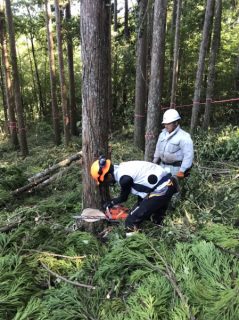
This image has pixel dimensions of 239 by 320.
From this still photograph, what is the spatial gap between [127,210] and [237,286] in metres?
2.65

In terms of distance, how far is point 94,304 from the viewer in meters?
3.41

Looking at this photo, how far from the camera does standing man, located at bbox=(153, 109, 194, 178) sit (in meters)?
5.35

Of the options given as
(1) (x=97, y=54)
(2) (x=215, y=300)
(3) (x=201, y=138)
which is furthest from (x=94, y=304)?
(3) (x=201, y=138)

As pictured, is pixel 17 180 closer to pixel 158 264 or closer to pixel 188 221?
pixel 188 221

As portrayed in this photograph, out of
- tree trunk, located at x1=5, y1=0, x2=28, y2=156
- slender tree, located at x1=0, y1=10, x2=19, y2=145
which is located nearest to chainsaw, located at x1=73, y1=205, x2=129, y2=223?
tree trunk, located at x1=5, y1=0, x2=28, y2=156

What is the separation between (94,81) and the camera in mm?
4711

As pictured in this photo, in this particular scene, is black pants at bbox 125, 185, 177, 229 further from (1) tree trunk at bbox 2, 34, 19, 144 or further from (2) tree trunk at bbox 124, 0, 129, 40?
(2) tree trunk at bbox 124, 0, 129, 40

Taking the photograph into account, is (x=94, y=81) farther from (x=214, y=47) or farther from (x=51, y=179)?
(x=214, y=47)

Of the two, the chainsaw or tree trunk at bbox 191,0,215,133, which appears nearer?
the chainsaw

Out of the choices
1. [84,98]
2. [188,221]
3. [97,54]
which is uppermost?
[97,54]

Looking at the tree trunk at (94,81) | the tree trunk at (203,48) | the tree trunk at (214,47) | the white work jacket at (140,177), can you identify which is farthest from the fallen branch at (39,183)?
the tree trunk at (214,47)

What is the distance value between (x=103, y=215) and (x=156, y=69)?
401cm

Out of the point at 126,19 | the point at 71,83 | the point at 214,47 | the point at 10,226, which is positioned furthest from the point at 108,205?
the point at 126,19

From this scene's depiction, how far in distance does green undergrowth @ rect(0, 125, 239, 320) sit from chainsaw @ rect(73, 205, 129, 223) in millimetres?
165
